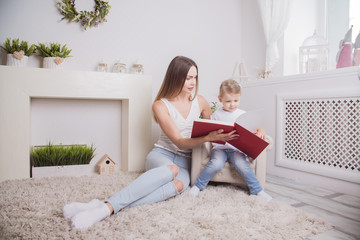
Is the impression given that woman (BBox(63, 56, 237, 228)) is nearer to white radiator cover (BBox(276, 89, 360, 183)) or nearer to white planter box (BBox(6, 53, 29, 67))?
white radiator cover (BBox(276, 89, 360, 183))

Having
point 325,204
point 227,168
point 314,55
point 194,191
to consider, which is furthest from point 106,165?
point 314,55

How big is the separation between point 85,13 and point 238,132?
180cm

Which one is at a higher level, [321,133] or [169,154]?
[321,133]

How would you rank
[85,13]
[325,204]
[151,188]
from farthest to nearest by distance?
1. [85,13]
2. [325,204]
3. [151,188]

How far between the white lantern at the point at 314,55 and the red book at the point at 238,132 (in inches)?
46.9

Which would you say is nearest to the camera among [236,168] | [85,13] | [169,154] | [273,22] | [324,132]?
[236,168]

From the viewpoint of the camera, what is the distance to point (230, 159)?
1.71 m

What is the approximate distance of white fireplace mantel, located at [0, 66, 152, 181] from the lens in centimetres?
193

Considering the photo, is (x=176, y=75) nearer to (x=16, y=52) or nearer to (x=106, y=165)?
(x=106, y=165)

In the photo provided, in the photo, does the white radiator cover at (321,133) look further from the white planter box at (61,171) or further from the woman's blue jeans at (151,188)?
the white planter box at (61,171)

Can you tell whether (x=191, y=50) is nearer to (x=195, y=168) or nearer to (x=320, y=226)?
(x=195, y=168)

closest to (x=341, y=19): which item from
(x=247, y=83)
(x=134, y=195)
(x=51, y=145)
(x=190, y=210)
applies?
(x=247, y=83)

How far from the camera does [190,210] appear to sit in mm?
1325

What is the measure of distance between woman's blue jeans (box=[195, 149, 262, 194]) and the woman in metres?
0.11
